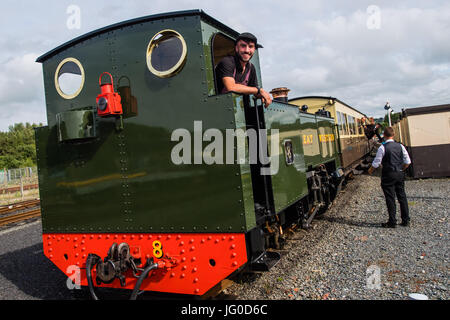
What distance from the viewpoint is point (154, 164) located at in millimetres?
3303

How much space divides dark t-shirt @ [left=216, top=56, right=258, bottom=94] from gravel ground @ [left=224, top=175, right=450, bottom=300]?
91.8 inches

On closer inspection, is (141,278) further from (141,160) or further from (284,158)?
(284,158)

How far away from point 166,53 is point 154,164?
1.08 metres

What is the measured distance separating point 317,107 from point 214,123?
8.34 m

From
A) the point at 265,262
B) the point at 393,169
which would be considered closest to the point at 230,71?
the point at 265,262

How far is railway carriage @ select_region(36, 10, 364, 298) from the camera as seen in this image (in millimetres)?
3068

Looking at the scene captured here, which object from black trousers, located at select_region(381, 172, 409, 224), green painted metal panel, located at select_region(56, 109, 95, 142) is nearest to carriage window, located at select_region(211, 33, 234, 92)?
green painted metal panel, located at select_region(56, 109, 95, 142)

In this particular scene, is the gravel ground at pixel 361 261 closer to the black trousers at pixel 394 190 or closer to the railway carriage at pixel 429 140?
the black trousers at pixel 394 190

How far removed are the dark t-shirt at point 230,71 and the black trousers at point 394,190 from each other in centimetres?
375

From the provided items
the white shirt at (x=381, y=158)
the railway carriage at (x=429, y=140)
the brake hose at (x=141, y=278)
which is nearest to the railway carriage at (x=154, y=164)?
the brake hose at (x=141, y=278)

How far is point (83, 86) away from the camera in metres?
3.73

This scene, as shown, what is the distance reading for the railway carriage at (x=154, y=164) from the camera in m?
3.07
